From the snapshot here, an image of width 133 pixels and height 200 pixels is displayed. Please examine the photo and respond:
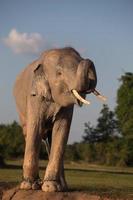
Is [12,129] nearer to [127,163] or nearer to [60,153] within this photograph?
[127,163]

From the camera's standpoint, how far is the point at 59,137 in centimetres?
730

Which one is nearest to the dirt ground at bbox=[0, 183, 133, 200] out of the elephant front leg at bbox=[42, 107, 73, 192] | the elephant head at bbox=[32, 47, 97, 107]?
the elephant front leg at bbox=[42, 107, 73, 192]

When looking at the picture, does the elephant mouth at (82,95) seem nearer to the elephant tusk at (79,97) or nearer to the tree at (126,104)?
the elephant tusk at (79,97)

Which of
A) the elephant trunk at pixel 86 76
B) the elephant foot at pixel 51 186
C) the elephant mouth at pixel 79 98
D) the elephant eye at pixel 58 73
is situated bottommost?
the elephant foot at pixel 51 186

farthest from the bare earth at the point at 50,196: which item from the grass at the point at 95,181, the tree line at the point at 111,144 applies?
the tree line at the point at 111,144

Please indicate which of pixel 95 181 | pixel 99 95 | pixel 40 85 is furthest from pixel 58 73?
pixel 95 181

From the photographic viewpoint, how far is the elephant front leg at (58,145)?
7.24 meters

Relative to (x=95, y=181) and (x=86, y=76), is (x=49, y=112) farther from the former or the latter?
(x=95, y=181)

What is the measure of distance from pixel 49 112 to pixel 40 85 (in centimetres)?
36

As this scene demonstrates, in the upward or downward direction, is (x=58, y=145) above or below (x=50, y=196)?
above

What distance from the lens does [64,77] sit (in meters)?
6.86

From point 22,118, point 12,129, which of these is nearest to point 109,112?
point 12,129

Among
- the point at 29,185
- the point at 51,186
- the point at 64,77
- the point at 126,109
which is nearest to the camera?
the point at 64,77

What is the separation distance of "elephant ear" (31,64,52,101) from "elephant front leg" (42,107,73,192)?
35 cm
